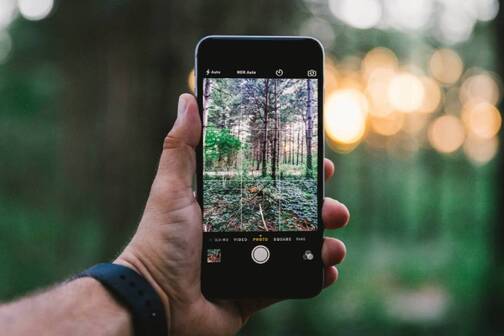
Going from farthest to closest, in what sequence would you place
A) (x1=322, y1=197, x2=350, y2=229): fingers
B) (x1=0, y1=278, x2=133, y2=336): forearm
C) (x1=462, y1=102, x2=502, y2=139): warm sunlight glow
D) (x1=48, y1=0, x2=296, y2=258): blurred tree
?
(x1=462, y1=102, x2=502, y2=139): warm sunlight glow < (x1=48, y1=0, x2=296, y2=258): blurred tree < (x1=322, y1=197, x2=350, y2=229): fingers < (x1=0, y1=278, x2=133, y2=336): forearm

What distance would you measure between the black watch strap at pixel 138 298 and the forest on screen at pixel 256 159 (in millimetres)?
289

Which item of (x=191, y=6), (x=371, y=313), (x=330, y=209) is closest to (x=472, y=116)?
(x=371, y=313)

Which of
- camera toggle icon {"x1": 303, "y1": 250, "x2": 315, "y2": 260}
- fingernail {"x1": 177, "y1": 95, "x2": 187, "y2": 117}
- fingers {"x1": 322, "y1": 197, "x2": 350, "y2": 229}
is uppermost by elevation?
fingernail {"x1": 177, "y1": 95, "x2": 187, "y2": 117}

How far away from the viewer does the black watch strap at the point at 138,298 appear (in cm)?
145

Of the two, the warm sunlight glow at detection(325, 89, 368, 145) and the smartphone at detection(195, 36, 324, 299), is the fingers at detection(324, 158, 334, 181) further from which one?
the warm sunlight glow at detection(325, 89, 368, 145)

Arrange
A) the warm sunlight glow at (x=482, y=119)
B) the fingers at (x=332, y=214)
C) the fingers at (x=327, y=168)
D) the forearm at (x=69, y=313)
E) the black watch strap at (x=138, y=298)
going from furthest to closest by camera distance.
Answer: the warm sunlight glow at (x=482, y=119)
the fingers at (x=327, y=168)
the fingers at (x=332, y=214)
the black watch strap at (x=138, y=298)
the forearm at (x=69, y=313)

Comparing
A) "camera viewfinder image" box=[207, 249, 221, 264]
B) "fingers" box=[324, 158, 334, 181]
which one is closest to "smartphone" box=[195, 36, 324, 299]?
"camera viewfinder image" box=[207, 249, 221, 264]

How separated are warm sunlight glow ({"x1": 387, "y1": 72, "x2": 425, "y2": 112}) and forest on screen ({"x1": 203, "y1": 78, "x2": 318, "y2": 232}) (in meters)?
3.28

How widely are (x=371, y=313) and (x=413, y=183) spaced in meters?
1.12

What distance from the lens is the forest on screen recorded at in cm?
170

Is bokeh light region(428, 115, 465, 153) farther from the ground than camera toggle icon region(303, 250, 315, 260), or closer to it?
farther from the ground

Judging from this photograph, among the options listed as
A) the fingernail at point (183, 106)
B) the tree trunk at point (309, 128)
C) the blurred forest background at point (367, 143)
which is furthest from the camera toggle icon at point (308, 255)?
the blurred forest background at point (367, 143)

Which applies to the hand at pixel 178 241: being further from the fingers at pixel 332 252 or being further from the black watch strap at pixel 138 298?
the fingers at pixel 332 252

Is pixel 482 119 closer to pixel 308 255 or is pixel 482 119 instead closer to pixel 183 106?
pixel 308 255
